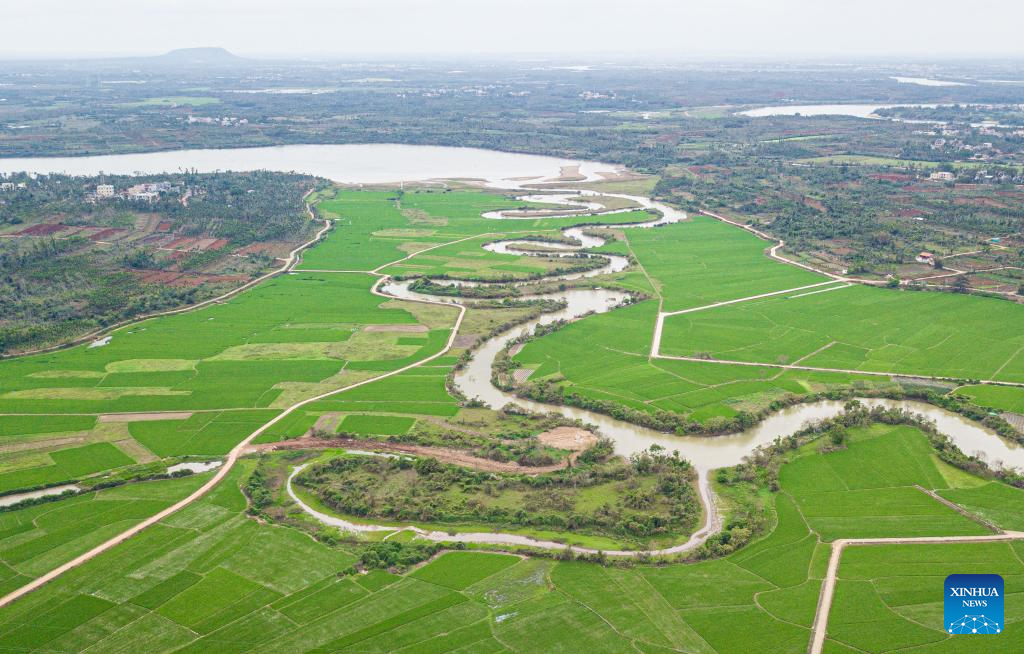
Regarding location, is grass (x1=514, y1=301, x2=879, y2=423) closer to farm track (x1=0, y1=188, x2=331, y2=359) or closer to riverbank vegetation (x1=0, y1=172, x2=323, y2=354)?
farm track (x1=0, y1=188, x2=331, y2=359)

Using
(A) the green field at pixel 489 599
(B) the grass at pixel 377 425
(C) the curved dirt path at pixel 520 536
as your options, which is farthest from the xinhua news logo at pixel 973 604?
(B) the grass at pixel 377 425

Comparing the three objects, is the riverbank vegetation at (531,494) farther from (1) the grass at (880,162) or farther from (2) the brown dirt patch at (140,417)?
(1) the grass at (880,162)

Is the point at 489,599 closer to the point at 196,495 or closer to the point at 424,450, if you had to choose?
the point at 424,450

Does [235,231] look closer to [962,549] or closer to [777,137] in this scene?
[962,549]

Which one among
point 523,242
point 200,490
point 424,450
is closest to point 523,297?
point 523,242

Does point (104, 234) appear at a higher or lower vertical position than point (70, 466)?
higher

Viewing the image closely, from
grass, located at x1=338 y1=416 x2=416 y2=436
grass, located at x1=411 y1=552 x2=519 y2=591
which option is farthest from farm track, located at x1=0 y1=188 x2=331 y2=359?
grass, located at x1=411 y1=552 x2=519 y2=591
